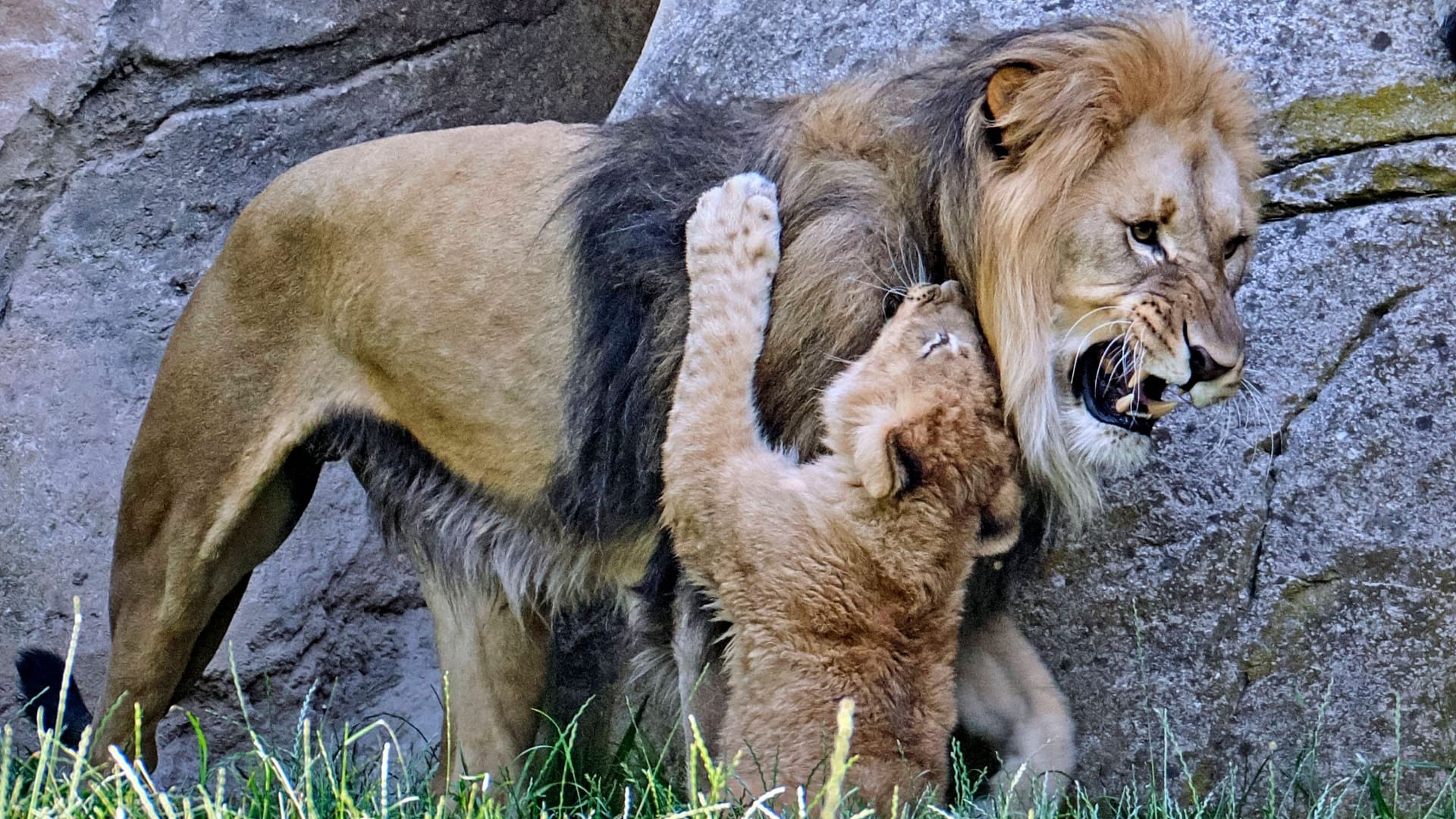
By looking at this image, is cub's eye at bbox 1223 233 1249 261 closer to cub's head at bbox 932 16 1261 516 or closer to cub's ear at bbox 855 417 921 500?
cub's head at bbox 932 16 1261 516

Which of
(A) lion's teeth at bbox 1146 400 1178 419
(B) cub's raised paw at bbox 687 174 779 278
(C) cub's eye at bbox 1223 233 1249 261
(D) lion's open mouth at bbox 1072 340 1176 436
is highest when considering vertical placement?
(B) cub's raised paw at bbox 687 174 779 278

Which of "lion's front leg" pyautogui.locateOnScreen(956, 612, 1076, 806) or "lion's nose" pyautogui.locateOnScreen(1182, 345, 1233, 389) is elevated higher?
"lion's nose" pyautogui.locateOnScreen(1182, 345, 1233, 389)

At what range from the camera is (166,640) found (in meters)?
3.67

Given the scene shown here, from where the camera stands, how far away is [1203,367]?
8.51 feet

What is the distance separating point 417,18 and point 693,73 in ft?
4.13

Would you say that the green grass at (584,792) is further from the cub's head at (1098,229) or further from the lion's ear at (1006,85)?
the lion's ear at (1006,85)

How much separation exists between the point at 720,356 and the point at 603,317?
407 millimetres

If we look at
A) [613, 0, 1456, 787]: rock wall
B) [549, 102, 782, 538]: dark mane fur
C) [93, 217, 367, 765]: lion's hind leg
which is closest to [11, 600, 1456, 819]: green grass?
[613, 0, 1456, 787]: rock wall

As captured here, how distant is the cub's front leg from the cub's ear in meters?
0.24

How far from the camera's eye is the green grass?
2223 mm

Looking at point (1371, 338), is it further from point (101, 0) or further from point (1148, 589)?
point (101, 0)

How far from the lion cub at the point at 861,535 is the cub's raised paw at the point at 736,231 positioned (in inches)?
3.5

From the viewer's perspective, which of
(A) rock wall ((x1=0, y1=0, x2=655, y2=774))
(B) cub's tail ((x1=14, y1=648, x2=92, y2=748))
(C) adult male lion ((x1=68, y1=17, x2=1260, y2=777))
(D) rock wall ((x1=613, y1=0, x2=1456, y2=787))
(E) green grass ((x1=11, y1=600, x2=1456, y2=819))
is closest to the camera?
(E) green grass ((x1=11, y1=600, x2=1456, y2=819))

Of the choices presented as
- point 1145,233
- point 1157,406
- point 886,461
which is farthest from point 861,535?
point 1145,233
